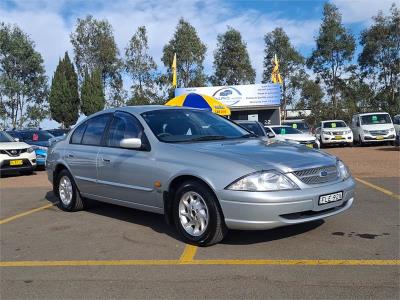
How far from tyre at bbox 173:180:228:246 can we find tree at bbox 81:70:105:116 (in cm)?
4313

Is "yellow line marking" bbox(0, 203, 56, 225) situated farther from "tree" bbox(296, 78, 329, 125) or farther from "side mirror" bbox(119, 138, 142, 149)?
"tree" bbox(296, 78, 329, 125)

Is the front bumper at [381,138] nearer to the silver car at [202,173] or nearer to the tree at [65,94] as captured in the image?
the silver car at [202,173]

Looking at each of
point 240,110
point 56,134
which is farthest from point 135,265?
point 240,110

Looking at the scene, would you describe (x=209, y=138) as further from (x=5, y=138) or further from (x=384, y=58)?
(x=384, y=58)

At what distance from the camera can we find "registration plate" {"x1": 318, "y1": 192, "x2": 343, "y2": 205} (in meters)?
5.02

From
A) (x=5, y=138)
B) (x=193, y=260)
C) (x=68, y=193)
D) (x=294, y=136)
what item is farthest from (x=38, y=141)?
(x=193, y=260)

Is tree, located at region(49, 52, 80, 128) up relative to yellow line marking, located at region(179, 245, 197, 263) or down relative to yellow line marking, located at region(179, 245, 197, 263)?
up

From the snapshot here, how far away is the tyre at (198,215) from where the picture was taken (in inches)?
199

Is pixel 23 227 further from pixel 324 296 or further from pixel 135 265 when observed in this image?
pixel 324 296

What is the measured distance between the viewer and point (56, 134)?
20484 millimetres

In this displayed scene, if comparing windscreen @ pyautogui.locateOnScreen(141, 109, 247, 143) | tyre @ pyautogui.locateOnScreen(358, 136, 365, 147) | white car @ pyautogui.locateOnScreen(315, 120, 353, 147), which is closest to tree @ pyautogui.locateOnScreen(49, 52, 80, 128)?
white car @ pyautogui.locateOnScreen(315, 120, 353, 147)

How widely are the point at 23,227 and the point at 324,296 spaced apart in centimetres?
457

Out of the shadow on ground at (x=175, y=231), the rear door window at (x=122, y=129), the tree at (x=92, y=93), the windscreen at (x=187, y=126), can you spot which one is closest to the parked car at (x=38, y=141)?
the shadow on ground at (x=175, y=231)

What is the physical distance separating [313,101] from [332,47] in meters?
5.42
